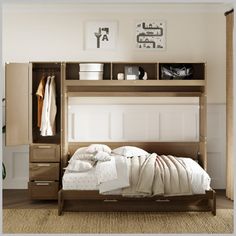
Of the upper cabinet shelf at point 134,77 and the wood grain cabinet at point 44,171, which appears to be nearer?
the wood grain cabinet at point 44,171

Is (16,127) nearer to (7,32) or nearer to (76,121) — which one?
(76,121)

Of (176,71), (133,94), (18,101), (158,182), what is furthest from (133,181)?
(18,101)

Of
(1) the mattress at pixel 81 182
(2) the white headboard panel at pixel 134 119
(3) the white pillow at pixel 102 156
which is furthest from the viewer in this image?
(2) the white headboard panel at pixel 134 119

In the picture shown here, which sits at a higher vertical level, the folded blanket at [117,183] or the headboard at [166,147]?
the headboard at [166,147]

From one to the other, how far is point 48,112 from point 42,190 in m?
1.01

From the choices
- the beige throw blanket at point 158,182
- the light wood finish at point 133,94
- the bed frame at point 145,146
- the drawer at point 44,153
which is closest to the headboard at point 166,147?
the bed frame at point 145,146

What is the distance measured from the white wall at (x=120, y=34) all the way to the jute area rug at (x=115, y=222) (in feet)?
7.44

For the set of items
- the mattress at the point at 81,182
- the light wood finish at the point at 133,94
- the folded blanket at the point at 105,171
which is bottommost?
the mattress at the point at 81,182

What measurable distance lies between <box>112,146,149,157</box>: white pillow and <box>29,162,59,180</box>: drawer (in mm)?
812

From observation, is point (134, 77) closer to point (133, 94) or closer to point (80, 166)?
point (133, 94)

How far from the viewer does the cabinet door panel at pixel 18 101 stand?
6.09 metres

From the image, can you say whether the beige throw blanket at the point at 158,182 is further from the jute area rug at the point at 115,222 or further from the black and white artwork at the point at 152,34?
the black and white artwork at the point at 152,34

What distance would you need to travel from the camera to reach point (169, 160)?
18.4 ft

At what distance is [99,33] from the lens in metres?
6.62
